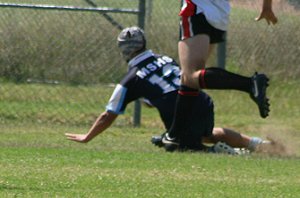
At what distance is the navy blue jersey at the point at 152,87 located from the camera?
31.7ft

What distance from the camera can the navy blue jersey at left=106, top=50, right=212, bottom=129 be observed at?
31.7 ft

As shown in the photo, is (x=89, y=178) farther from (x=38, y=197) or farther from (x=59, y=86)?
(x=59, y=86)

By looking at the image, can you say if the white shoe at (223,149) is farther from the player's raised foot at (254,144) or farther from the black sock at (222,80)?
the black sock at (222,80)

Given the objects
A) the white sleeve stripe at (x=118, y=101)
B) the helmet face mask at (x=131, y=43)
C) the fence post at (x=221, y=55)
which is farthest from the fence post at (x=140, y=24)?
the white sleeve stripe at (x=118, y=101)

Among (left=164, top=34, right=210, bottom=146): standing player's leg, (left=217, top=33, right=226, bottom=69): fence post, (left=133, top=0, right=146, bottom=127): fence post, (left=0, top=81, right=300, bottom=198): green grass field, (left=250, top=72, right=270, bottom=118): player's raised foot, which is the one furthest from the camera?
(left=217, top=33, right=226, bottom=69): fence post

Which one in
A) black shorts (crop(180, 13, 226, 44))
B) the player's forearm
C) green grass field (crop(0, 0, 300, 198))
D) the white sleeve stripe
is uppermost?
black shorts (crop(180, 13, 226, 44))

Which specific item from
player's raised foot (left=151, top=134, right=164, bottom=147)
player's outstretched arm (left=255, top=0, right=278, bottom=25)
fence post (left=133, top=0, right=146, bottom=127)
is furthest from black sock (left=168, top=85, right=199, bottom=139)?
fence post (left=133, top=0, right=146, bottom=127)

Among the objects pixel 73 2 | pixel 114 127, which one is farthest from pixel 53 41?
pixel 114 127

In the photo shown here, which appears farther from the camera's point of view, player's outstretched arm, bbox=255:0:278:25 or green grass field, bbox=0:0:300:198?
green grass field, bbox=0:0:300:198

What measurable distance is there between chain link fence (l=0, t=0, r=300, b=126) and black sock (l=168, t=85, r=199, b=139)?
3.30m

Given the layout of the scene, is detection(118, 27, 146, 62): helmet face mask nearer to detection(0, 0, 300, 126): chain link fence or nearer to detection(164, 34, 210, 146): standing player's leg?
detection(164, 34, 210, 146): standing player's leg

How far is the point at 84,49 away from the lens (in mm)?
13242

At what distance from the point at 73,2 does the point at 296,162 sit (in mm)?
5042

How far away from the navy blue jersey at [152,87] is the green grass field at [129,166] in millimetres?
396
